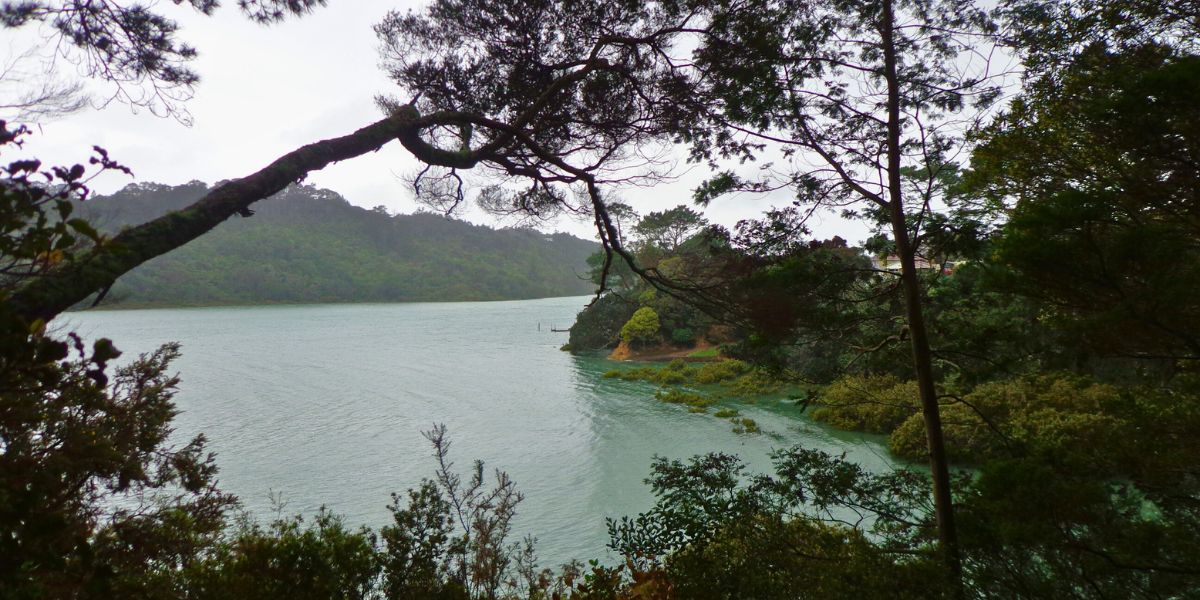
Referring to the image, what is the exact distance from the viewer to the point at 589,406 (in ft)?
51.2

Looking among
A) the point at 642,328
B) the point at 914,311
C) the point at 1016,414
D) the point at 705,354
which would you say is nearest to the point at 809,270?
the point at 914,311

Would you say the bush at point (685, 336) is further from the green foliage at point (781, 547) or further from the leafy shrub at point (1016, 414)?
the green foliage at point (781, 547)

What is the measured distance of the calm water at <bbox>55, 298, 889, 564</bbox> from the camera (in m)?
8.95

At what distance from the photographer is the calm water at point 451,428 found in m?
8.95

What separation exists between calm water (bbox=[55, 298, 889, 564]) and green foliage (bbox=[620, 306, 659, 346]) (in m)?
1.96

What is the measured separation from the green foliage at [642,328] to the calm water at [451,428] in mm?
1963

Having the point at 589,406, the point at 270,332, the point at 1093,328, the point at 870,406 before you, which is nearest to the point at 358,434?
the point at 589,406

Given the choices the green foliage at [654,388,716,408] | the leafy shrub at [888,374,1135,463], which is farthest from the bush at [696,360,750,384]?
the leafy shrub at [888,374,1135,463]

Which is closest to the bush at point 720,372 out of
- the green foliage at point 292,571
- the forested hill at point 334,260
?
the green foliage at point 292,571

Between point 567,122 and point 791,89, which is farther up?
point 791,89

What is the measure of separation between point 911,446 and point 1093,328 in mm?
8151

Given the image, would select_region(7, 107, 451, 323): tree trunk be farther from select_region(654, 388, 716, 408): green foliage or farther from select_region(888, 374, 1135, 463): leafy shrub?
select_region(654, 388, 716, 408): green foliage

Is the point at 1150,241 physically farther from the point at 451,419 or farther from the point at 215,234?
the point at 215,234

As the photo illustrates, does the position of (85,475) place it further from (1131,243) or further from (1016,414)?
(1016,414)
